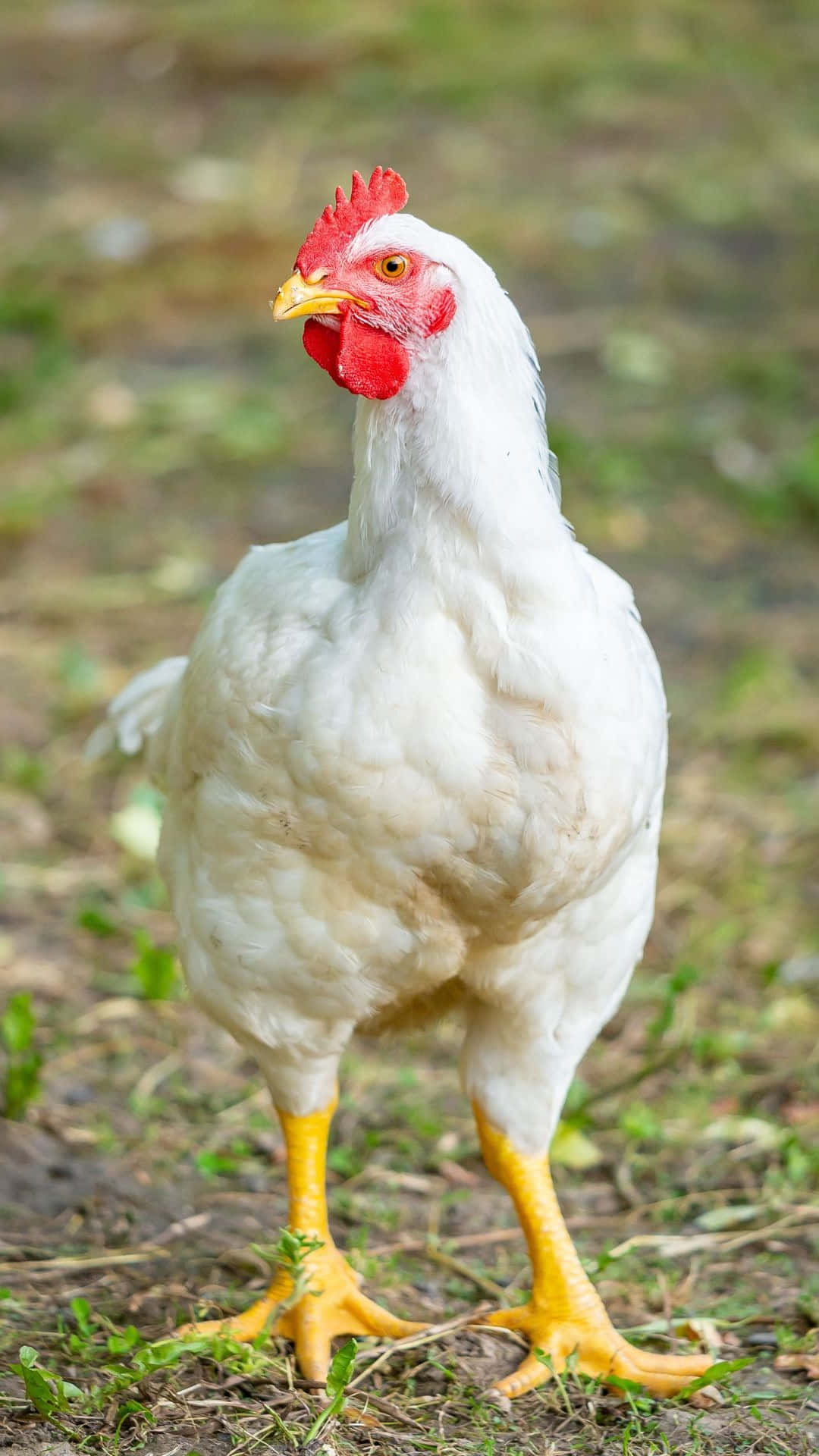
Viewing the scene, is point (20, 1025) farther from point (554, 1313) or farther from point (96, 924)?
point (554, 1313)

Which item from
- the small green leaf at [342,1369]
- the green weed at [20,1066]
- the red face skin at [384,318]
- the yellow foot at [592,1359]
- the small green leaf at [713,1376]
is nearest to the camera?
the red face skin at [384,318]

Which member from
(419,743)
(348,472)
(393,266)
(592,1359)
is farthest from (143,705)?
(348,472)

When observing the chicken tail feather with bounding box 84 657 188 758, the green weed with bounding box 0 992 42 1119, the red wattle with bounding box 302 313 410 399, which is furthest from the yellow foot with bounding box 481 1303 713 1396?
the red wattle with bounding box 302 313 410 399

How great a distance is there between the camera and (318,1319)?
8.68 ft

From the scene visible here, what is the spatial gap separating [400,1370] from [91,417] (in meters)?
4.27

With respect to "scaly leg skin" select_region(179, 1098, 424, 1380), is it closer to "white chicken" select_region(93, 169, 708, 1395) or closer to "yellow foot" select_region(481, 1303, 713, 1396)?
"white chicken" select_region(93, 169, 708, 1395)

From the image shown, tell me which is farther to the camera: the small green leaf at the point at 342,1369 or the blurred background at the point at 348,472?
the blurred background at the point at 348,472

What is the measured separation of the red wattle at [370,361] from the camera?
221 cm

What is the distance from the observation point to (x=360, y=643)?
7.43ft

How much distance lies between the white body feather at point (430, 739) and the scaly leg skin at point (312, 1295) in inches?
6.2

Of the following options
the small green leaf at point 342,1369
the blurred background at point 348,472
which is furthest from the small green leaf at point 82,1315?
the small green leaf at point 342,1369

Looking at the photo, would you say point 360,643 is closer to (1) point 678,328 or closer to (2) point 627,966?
(2) point 627,966

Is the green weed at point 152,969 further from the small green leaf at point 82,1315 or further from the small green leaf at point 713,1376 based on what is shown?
the small green leaf at point 713,1376

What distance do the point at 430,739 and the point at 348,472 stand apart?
12.7 feet
